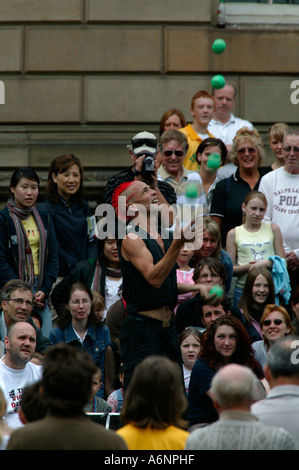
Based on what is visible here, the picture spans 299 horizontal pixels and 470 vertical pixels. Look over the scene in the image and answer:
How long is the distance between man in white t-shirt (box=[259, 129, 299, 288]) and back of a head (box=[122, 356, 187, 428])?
4282 mm

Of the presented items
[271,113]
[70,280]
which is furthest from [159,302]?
[271,113]

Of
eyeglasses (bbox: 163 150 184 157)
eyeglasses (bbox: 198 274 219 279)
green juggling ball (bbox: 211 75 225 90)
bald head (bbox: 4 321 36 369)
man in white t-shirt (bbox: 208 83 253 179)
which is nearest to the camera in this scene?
bald head (bbox: 4 321 36 369)

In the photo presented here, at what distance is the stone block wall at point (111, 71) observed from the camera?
11477mm

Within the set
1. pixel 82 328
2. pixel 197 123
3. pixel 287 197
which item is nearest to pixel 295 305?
pixel 287 197

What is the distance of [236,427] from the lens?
439 cm

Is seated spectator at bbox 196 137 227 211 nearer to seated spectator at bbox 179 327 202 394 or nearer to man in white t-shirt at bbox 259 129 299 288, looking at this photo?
man in white t-shirt at bbox 259 129 299 288

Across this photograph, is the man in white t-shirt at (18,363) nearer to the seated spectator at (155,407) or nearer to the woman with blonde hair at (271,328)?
the woman with blonde hair at (271,328)

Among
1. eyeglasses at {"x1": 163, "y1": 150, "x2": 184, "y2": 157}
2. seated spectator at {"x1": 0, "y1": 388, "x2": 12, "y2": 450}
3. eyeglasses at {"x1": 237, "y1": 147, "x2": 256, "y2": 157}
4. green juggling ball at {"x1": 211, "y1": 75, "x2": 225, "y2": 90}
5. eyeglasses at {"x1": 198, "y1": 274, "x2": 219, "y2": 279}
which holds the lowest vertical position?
seated spectator at {"x1": 0, "y1": 388, "x2": 12, "y2": 450}

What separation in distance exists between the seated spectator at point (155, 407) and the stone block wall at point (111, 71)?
688cm

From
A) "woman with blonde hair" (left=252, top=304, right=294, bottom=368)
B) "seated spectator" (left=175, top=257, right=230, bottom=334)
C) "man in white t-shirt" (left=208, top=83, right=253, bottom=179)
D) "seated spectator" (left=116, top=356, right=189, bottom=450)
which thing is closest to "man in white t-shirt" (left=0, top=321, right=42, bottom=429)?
"seated spectator" (left=175, top=257, right=230, bottom=334)

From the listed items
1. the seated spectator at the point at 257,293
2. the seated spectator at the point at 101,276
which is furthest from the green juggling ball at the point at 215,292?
the seated spectator at the point at 101,276

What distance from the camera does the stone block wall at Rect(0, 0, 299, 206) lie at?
11477 millimetres

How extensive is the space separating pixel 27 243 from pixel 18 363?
1709mm

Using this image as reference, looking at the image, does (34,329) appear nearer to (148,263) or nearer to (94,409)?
(94,409)
